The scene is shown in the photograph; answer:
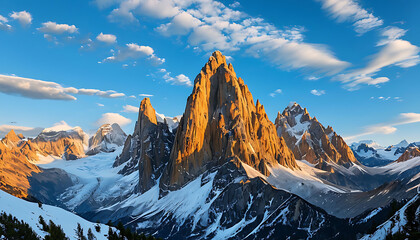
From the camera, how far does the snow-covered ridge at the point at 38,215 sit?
5312 cm

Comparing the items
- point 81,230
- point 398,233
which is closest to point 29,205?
point 81,230

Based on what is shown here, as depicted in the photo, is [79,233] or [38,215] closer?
[38,215]

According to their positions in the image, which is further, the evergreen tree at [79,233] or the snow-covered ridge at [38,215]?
Answer: the evergreen tree at [79,233]

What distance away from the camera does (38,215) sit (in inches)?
2243

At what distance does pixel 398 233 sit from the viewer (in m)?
67.6

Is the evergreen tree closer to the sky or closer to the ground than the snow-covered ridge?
closer to the ground

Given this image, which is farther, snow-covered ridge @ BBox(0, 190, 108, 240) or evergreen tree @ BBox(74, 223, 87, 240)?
evergreen tree @ BBox(74, 223, 87, 240)

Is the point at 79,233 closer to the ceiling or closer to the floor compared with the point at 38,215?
closer to the floor

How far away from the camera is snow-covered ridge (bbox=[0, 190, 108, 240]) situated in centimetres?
5312

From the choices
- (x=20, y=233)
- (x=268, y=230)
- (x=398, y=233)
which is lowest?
(x=268, y=230)

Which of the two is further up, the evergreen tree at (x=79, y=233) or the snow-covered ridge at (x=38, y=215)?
the snow-covered ridge at (x=38, y=215)

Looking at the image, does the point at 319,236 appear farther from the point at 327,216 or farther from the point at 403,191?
the point at 403,191

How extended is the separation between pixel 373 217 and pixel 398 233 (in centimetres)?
10683

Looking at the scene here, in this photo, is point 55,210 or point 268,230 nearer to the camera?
point 55,210
